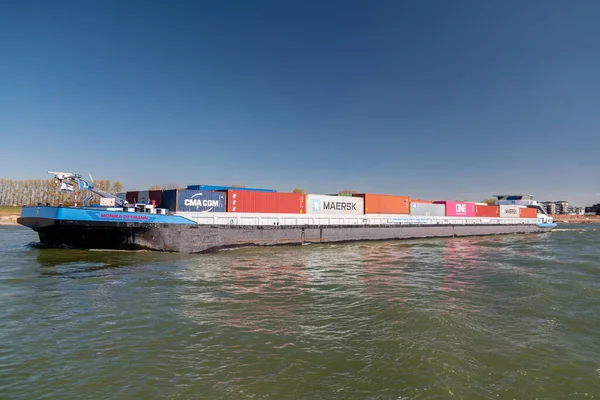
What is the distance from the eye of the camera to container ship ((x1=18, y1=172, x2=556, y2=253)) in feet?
78.1

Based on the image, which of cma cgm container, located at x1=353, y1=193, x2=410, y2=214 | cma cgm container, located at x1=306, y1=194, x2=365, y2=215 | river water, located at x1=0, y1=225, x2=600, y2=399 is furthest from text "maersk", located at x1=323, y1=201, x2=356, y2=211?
river water, located at x1=0, y1=225, x2=600, y2=399

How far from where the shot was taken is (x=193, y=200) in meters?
28.0

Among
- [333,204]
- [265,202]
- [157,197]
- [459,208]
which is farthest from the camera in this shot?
[459,208]

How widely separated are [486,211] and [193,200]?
170 feet

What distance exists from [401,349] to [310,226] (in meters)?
27.0

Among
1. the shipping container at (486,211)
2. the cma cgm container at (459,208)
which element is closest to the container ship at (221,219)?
the cma cgm container at (459,208)

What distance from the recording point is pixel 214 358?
706 cm

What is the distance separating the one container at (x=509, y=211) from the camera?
61.5 m

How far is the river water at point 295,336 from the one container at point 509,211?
50922mm

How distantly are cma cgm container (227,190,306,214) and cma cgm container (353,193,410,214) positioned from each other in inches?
419

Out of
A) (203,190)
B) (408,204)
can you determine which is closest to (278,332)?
(203,190)

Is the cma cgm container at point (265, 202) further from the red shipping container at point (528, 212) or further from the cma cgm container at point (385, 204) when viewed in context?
the red shipping container at point (528, 212)

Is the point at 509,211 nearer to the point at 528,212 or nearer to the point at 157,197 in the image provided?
the point at 528,212

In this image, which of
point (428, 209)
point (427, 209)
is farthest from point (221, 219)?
point (428, 209)
